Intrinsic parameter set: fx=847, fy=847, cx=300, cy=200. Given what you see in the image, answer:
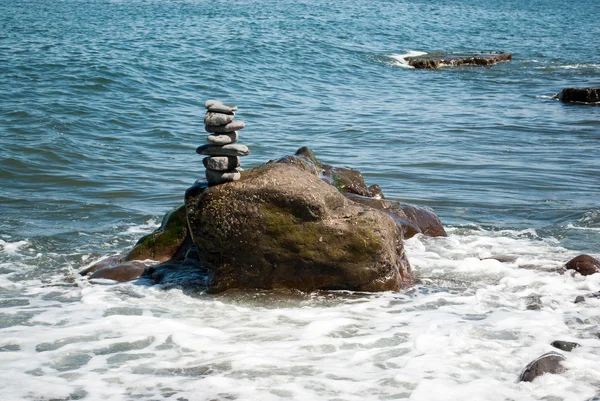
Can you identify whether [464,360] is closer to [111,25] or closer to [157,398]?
[157,398]

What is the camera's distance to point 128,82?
79.5 feet

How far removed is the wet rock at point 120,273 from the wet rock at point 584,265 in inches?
188

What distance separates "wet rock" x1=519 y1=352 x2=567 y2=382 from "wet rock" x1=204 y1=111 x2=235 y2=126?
422 centimetres

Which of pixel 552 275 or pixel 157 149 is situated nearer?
pixel 552 275

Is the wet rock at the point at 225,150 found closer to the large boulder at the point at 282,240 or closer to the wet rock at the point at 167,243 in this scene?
the large boulder at the point at 282,240

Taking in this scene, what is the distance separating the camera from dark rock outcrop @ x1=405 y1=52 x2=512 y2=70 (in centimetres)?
3185

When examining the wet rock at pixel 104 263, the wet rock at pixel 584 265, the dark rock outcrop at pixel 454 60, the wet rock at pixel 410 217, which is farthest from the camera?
the dark rock outcrop at pixel 454 60

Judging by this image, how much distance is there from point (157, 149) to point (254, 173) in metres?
8.84

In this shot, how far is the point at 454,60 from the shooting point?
32781 mm

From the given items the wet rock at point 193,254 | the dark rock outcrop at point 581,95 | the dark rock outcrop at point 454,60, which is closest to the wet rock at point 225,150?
the wet rock at point 193,254

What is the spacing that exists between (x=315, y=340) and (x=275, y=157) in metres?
9.55

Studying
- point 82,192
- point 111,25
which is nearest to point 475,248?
point 82,192

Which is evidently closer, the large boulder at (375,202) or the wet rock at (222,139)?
the wet rock at (222,139)

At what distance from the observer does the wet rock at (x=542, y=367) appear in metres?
6.41
